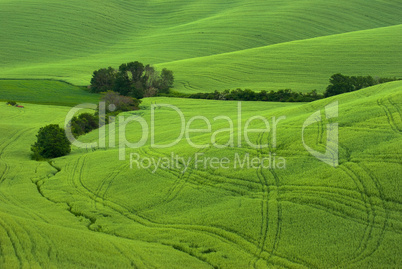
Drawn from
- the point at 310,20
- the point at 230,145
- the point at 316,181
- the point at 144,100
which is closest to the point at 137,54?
the point at 144,100

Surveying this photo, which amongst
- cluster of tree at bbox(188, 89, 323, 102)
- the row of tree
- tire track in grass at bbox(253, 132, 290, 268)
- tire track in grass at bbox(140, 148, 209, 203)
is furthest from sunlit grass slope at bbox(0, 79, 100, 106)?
tire track in grass at bbox(253, 132, 290, 268)

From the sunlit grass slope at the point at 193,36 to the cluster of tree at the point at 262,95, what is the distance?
3.58 meters

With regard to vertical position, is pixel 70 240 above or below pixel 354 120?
below

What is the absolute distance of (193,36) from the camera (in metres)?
67.0

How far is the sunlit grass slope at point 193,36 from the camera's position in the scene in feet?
144

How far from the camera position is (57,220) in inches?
435

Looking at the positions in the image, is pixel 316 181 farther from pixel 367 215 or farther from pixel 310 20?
pixel 310 20

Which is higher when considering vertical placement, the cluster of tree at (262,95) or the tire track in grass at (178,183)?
the cluster of tree at (262,95)

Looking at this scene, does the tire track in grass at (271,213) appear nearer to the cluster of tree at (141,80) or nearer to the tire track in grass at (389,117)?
the tire track in grass at (389,117)

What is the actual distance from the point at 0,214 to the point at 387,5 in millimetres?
91158

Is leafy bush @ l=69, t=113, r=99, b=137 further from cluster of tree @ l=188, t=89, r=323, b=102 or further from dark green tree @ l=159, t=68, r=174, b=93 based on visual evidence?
dark green tree @ l=159, t=68, r=174, b=93

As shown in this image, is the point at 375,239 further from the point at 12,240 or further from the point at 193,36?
the point at 193,36

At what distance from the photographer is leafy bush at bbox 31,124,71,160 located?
19.8 metres

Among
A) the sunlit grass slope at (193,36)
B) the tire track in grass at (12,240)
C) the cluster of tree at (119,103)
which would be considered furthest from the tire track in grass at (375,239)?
the sunlit grass slope at (193,36)
